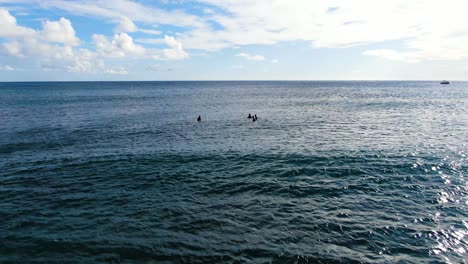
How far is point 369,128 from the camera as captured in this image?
52.2 meters

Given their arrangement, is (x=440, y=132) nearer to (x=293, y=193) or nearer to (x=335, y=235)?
(x=293, y=193)

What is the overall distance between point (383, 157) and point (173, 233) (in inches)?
1019

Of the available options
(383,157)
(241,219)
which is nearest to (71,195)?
(241,219)

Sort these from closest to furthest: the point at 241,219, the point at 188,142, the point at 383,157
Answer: the point at 241,219, the point at 383,157, the point at 188,142

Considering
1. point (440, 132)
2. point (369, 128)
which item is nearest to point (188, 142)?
point (369, 128)

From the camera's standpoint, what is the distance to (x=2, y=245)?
17.4 metres

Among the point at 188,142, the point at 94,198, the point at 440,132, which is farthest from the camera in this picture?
the point at 440,132

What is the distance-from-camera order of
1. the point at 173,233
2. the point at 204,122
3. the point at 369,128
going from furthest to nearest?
the point at 204,122, the point at 369,128, the point at 173,233

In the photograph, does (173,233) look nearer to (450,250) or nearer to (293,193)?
(293,193)

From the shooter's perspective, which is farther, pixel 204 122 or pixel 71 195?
pixel 204 122

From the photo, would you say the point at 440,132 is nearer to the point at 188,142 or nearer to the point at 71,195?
the point at 188,142

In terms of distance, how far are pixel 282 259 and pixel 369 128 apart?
42.4m

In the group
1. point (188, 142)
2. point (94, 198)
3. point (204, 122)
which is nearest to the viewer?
point (94, 198)

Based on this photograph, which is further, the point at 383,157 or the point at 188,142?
the point at 188,142
